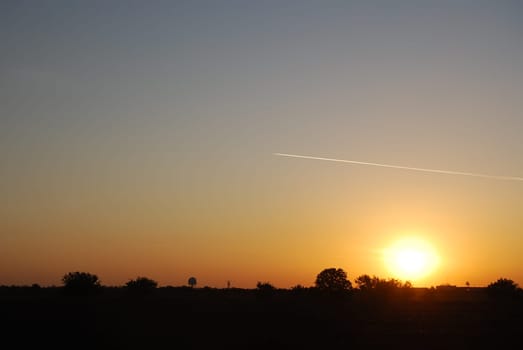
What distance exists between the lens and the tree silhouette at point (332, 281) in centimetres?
7388

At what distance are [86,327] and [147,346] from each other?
7946mm

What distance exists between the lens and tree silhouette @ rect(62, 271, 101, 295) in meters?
64.3

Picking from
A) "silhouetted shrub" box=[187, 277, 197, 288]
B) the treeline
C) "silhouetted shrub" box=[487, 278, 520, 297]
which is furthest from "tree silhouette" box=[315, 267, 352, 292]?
"silhouetted shrub" box=[187, 277, 197, 288]

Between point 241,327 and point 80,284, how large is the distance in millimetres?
31062

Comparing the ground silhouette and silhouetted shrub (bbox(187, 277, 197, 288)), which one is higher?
silhouetted shrub (bbox(187, 277, 197, 288))

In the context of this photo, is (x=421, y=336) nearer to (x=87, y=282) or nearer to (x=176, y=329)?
(x=176, y=329)

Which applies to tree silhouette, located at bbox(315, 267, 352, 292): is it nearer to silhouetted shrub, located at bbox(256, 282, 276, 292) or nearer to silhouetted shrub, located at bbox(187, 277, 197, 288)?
silhouetted shrub, located at bbox(256, 282, 276, 292)

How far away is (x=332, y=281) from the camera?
74.3 meters

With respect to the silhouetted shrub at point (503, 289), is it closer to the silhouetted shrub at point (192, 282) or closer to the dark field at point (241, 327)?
the dark field at point (241, 327)

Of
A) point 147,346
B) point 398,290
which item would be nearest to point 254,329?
point 147,346

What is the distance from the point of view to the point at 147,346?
32.5 meters

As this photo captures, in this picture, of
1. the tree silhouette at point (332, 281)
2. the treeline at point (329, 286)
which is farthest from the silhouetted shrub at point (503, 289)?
the tree silhouette at point (332, 281)

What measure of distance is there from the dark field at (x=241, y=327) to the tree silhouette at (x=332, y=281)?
57.3 ft

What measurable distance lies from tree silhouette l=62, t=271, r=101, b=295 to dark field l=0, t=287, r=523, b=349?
950cm
